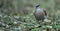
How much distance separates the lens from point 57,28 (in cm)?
542

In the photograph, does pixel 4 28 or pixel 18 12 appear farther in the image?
pixel 18 12

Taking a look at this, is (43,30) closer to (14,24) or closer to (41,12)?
(14,24)

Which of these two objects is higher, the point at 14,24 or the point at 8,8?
the point at 8,8

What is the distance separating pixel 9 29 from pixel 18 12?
16.5 feet

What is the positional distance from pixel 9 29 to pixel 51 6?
5764 mm

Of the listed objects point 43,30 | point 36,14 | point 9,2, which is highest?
point 9,2

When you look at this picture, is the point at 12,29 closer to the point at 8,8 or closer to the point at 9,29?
the point at 9,29

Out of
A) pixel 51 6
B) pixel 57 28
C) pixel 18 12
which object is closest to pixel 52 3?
pixel 51 6

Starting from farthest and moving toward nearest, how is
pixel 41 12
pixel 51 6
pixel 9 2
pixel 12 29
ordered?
pixel 51 6 < pixel 9 2 < pixel 41 12 < pixel 12 29

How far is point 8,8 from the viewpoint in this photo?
32.3 ft

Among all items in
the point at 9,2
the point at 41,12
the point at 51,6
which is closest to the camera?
the point at 41,12

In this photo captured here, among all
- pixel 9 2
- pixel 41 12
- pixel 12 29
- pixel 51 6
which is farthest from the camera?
pixel 51 6

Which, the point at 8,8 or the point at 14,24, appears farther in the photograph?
the point at 8,8

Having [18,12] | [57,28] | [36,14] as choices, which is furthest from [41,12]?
[18,12]
